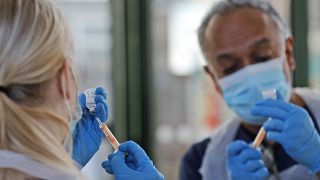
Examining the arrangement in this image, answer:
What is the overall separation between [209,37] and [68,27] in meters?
0.79

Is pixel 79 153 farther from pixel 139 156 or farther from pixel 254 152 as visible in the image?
pixel 254 152

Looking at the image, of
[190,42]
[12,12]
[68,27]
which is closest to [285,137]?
[68,27]

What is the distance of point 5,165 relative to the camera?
113 cm

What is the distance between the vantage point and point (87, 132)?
4.77ft

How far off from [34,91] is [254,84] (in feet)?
2.76

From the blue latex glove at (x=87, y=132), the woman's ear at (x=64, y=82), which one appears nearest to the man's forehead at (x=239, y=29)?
the blue latex glove at (x=87, y=132)

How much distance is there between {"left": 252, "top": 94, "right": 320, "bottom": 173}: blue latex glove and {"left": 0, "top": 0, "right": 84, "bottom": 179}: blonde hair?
2.23ft

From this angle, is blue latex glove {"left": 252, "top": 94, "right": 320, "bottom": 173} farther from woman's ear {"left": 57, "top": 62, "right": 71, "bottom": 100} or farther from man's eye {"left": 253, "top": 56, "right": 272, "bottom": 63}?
woman's ear {"left": 57, "top": 62, "right": 71, "bottom": 100}

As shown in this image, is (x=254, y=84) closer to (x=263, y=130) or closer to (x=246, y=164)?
(x=263, y=130)

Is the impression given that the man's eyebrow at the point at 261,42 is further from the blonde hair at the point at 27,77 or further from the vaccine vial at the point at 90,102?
the blonde hair at the point at 27,77

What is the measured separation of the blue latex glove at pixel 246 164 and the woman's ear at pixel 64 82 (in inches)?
25.1

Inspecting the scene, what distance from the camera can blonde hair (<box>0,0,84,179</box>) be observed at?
114cm

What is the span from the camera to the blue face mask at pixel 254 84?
1.83 m

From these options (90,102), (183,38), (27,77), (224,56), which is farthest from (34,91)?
(183,38)
